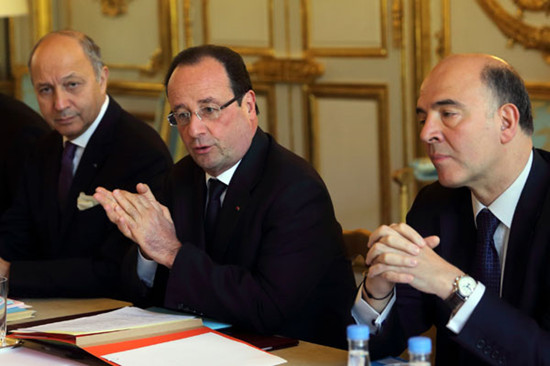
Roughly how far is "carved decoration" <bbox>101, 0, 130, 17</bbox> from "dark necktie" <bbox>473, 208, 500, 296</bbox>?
15.4ft

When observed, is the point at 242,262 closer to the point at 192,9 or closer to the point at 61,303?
the point at 61,303

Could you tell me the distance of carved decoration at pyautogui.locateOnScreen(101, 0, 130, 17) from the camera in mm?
6406

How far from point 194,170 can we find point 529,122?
107 centimetres

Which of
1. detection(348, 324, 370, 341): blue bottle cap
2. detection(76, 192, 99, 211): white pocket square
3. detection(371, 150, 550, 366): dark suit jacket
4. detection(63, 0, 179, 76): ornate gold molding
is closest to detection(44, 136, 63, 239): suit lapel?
detection(76, 192, 99, 211): white pocket square

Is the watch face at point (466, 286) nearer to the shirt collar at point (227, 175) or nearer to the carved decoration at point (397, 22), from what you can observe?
the shirt collar at point (227, 175)

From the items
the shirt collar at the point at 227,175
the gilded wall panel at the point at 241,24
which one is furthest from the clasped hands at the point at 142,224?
the gilded wall panel at the point at 241,24

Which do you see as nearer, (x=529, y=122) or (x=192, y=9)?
(x=529, y=122)

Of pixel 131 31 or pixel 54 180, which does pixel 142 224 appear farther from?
pixel 131 31

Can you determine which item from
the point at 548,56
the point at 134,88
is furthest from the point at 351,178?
the point at 134,88

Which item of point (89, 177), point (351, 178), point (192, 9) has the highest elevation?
point (192, 9)

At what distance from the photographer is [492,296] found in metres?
1.88

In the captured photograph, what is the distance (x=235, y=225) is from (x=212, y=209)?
0.40 ft

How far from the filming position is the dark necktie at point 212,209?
264cm

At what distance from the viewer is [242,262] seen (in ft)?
8.37
